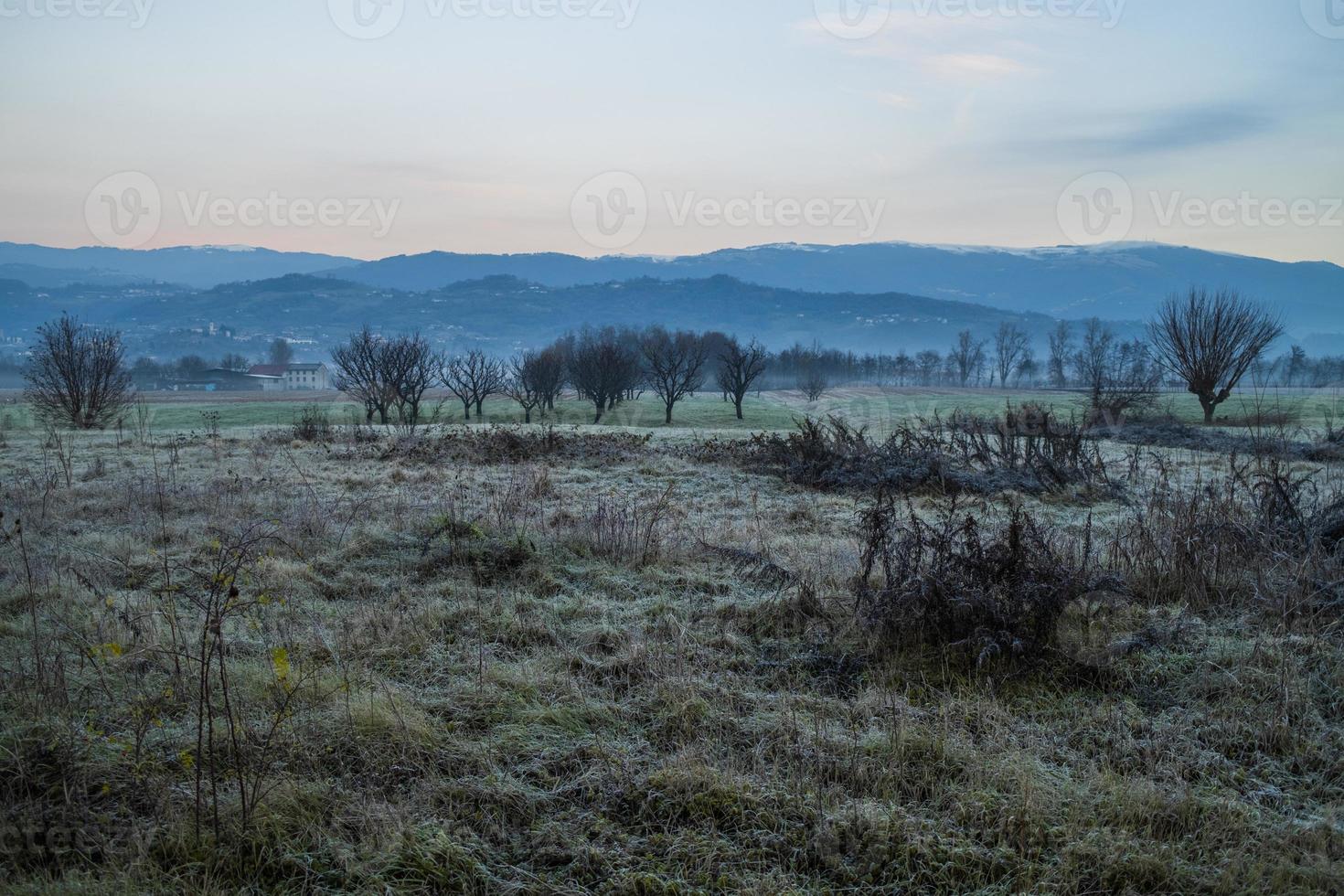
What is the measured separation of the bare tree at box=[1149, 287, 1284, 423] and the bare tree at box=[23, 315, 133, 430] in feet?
150

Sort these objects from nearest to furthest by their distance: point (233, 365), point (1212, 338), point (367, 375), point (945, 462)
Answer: point (945, 462) → point (1212, 338) → point (367, 375) → point (233, 365)

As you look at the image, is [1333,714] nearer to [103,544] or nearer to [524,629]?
[524,629]

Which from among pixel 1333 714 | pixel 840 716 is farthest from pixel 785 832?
pixel 1333 714

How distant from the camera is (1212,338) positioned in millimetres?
32812

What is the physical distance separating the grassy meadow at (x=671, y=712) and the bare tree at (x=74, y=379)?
93.3 feet

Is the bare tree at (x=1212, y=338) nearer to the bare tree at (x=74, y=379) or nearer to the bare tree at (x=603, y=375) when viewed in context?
the bare tree at (x=603, y=375)

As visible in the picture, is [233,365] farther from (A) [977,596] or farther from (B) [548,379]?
(A) [977,596]

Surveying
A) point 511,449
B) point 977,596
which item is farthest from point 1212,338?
point 977,596

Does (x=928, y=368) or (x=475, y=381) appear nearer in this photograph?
(x=475, y=381)

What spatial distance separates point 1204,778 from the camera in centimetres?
342

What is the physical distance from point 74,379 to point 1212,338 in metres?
47.8

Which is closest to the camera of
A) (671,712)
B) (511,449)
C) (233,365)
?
(671,712)

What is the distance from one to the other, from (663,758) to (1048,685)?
245cm

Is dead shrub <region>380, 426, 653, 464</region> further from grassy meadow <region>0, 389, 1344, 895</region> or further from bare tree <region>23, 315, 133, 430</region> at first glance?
bare tree <region>23, 315, 133, 430</region>
